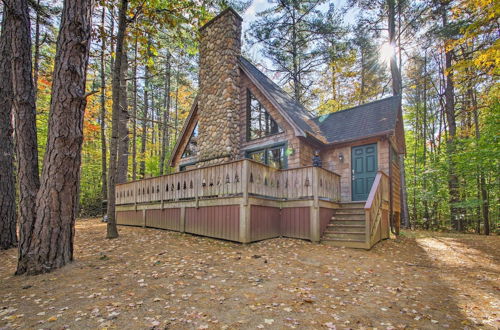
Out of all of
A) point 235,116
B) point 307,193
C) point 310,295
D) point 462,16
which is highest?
point 462,16

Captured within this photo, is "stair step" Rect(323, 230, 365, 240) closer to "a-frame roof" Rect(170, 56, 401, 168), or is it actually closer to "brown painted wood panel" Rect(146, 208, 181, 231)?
"a-frame roof" Rect(170, 56, 401, 168)

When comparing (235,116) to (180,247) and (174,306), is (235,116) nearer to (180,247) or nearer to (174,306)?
(180,247)

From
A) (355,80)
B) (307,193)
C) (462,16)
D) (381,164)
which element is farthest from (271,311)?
(355,80)

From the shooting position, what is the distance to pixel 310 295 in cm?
392

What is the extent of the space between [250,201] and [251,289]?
3.16m

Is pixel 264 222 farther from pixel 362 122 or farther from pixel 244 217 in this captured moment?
pixel 362 122

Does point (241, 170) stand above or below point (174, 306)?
above

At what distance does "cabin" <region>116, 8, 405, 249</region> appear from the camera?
7.51 meters

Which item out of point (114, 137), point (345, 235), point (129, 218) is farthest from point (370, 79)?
point (129, 218)

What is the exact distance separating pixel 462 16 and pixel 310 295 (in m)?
14.9

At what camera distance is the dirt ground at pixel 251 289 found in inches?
124

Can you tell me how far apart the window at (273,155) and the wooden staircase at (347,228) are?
115 inches

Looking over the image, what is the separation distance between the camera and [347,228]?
786 cm

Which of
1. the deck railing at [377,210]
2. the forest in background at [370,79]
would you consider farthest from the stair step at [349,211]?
the forest in background at [370,79]
